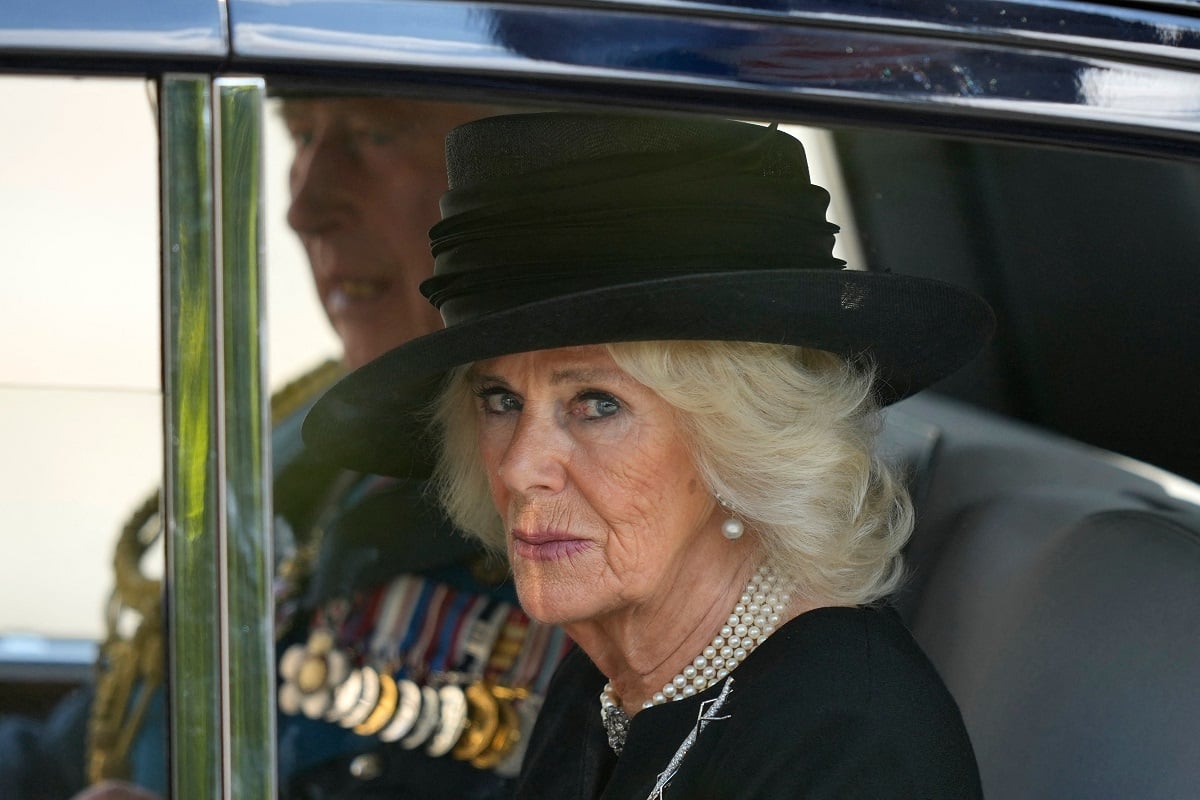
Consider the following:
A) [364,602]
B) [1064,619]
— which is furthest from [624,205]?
[364,602]

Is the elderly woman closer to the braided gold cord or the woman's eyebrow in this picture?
the woman's eyebrow

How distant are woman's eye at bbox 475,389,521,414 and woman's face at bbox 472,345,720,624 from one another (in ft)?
0.12

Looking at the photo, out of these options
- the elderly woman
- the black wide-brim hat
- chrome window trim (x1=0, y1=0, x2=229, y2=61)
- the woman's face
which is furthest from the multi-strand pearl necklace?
chrome window trim (x1=0, y1=0, x2=229, y2=61)

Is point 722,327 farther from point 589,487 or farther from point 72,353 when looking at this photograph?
point 72,353

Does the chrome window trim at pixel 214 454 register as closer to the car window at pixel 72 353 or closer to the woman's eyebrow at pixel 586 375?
the car window at pixel 72 353

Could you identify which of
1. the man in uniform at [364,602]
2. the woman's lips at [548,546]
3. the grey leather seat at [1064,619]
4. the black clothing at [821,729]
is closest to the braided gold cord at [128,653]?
the man in uniform at [364,602]

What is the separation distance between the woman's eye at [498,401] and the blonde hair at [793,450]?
48 millimetres

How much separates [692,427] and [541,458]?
20cm

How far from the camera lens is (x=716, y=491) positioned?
177cm

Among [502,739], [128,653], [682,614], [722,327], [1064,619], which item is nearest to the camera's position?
[128,653]

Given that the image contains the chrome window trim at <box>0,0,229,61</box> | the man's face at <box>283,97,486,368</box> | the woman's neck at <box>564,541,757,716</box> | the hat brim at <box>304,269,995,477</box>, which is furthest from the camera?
the woman's neck at <box>564,541,757,716</box>

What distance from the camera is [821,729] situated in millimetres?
1575

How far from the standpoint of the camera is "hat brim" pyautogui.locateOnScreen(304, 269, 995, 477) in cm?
150

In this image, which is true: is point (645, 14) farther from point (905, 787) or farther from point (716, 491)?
point (905, 787)
